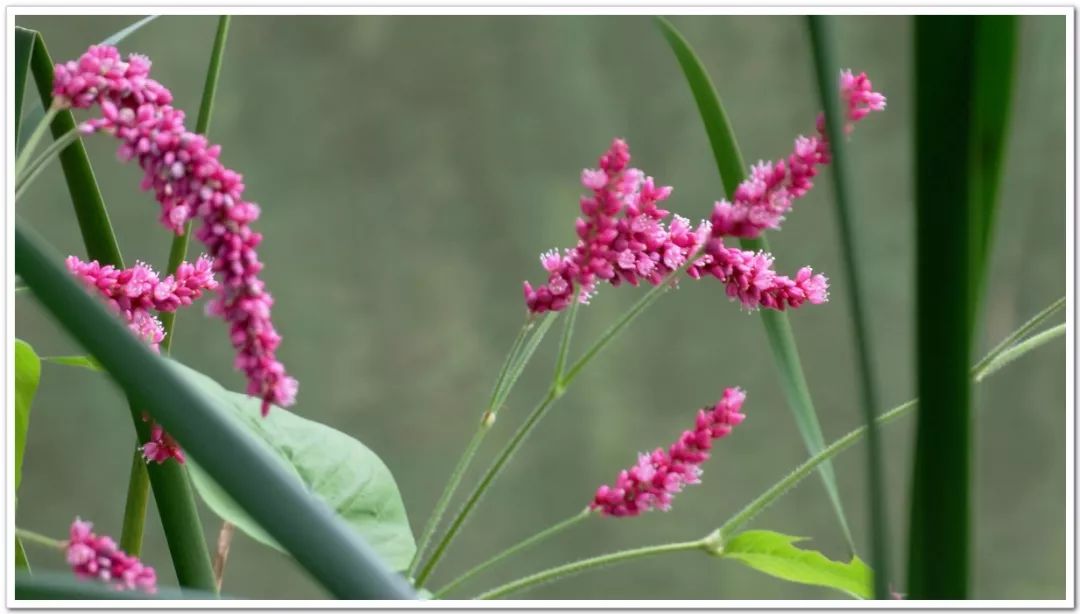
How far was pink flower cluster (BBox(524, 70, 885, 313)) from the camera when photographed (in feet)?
0.70

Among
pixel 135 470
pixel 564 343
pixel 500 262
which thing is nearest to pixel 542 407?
pixel 564 343

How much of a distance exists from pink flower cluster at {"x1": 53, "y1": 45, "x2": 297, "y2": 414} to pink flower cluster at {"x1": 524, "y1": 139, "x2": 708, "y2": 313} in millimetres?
63

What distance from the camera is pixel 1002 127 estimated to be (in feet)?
0.47

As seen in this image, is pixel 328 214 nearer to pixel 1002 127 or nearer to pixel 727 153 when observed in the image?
pixel 727 153

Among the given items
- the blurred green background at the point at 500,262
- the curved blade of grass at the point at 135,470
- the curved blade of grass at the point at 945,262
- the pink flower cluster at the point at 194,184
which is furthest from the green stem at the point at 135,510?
the blurred green background at the point at 500,262

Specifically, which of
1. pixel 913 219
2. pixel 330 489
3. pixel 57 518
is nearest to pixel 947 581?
pixel 913 219

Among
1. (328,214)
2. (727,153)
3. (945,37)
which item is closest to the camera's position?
(945,37)

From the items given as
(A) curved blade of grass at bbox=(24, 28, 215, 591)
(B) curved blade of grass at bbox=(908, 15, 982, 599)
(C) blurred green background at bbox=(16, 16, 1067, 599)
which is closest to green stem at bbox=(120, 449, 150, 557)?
(A) curved blade of grass at bbox=(24, 28, 215, 591)

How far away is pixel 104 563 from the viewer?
0.64 ft

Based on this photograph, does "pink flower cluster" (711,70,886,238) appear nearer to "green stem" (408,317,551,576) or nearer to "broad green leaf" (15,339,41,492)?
"green stem" (408,317,551,576)

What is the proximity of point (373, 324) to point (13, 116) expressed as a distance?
1.35 metres

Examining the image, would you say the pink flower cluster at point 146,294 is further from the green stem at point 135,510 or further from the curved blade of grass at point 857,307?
the curved blade of grass at point 857,307

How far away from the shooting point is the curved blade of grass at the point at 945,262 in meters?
0.13

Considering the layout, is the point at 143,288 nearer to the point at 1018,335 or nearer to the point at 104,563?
the point at 104,563
